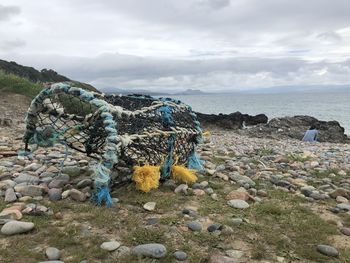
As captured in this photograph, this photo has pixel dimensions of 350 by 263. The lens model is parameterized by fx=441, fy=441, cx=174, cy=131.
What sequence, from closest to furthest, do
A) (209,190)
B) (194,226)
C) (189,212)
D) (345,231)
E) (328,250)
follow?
(328,250)
(194,226)
(345,231)
(189,212)
(209,190)

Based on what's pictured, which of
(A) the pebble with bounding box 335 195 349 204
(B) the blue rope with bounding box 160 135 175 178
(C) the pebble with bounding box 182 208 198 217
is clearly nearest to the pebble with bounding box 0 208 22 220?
(C) the pebble with bounding box 182 208 198 217

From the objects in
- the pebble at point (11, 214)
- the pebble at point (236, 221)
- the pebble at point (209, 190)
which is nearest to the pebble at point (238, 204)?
the pebble at point (209, 190)

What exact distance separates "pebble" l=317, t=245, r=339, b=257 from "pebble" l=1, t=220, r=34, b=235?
3347 millimetres

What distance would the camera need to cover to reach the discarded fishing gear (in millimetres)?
6125

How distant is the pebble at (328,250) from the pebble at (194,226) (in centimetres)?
140

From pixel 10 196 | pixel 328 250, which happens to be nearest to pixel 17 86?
pixel 10 196

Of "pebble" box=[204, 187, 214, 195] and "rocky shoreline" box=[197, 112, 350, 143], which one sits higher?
"pebble" box=[204, 187, 214, 195]

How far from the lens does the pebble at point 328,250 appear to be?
4910 millimetres

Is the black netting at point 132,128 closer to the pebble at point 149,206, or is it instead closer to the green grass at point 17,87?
the pebble at point 149,206

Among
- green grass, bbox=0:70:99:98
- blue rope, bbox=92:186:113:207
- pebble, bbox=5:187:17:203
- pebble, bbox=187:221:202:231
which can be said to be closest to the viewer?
pebble, bbox=187:221:202:231

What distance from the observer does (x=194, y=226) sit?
17.8ft

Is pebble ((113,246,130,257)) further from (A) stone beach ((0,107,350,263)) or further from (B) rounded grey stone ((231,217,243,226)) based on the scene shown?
(B) rounded grey stone ((231,217,243,226))

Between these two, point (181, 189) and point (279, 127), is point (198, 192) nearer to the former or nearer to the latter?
point (181, 189)

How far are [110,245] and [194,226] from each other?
1119 mm
